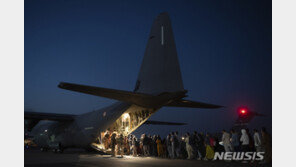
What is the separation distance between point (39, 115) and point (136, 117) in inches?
393

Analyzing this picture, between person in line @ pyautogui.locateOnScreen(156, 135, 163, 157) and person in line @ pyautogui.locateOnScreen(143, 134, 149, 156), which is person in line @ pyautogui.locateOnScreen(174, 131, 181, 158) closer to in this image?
person in line @ pyautogui.locateOnScreen(156, 135, 163, 157)

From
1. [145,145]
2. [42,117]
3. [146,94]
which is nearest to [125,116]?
[145,145]

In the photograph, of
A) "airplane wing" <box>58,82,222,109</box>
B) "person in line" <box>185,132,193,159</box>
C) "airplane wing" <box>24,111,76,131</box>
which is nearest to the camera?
"airplane wing" <box>58,82,222,109</box>

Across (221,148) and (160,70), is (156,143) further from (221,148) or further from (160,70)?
(160,70)

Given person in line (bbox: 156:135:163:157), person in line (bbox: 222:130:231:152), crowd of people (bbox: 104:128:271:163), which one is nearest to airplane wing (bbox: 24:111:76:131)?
crowd of people (bbox: 104:128:271:163)

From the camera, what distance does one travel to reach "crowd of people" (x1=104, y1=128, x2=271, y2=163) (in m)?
10.2

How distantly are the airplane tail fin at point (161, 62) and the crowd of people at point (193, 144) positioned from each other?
3.30 metres

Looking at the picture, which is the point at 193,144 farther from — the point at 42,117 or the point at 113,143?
the point at 42,117

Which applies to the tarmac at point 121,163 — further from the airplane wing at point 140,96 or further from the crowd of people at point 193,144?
the airplane wing at point 140,96

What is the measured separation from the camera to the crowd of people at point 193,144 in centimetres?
1016

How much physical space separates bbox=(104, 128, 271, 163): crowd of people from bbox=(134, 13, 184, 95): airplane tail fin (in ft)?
10.8

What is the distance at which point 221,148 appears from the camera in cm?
1311

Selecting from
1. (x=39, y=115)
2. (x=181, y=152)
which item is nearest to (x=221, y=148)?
(x=181, y=152)

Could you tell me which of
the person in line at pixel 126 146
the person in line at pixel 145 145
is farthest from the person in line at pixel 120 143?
the person in line at pixel 145 145
